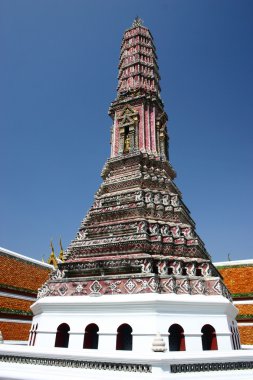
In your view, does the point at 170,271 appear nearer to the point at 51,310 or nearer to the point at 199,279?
the point at 199,279

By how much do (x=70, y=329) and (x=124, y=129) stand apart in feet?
38.1

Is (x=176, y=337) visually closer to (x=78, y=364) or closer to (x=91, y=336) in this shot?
(x=91, y=336)

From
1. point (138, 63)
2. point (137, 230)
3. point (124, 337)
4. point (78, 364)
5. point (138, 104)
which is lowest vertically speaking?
→ point (78, 364)

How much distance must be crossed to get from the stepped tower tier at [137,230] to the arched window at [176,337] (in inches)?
46.2

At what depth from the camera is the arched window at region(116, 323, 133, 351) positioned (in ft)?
34.4

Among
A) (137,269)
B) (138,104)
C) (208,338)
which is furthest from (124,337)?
(138,104)

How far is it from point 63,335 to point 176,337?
168 inches

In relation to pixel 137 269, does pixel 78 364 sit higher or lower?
lower

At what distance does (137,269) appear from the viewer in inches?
457

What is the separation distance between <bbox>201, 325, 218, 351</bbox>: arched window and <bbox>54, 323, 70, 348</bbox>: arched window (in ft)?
16.4

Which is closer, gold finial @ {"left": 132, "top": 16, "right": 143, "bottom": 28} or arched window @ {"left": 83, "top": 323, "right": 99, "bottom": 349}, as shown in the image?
arched window @ {"left": 83, "top": 323, "right": 99, "bottom": 349}

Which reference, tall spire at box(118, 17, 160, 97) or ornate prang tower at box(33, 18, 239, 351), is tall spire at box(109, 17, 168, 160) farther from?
ornate prang tower at box(33, 18, 239, 351)

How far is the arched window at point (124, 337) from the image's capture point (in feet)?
34.4

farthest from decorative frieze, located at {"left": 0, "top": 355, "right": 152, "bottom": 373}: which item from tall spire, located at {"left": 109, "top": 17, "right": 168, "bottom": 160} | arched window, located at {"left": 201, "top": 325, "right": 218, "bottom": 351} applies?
tall spire, located at {"left": 109, "top": 17, "right": 168, "bottom": 160}
